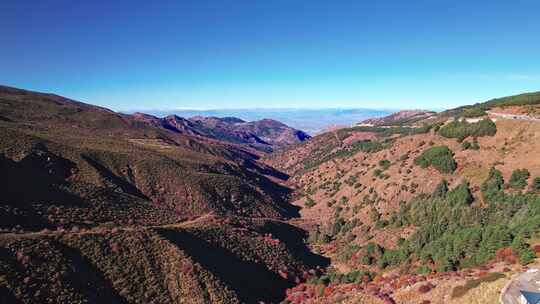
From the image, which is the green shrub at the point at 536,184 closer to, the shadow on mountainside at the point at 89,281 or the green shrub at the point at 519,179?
the green shrub at the point at 519,179

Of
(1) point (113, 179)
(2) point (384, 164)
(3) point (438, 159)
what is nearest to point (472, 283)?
(3) point (438, 159)

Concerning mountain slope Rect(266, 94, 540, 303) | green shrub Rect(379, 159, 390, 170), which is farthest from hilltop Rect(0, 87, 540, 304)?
green shrub Rect(379, 159, 390, 170)

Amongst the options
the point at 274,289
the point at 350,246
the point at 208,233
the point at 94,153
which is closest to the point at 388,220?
the point at 350,246

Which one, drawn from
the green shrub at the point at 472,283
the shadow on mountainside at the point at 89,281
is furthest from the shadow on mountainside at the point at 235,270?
the green shrub at the point at 472,283

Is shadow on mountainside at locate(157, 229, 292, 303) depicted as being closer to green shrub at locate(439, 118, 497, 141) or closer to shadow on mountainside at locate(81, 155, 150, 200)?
shadow on mountainside at locate(81, 155, 150, 200)

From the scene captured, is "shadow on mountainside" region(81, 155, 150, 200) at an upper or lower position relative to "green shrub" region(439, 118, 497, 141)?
lower

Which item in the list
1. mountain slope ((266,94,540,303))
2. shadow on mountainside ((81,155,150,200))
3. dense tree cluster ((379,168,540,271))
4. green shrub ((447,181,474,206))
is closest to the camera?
mountain slope ((266,94,540,303))
